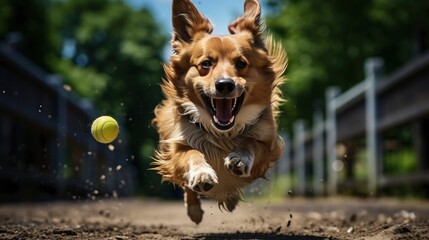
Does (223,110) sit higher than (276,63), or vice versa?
(276,63)

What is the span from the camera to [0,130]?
23984 millimetres

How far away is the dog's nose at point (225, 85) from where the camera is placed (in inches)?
248

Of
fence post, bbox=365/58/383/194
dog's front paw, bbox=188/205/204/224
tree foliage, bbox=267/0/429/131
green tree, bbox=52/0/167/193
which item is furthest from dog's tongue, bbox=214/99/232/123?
green tree, bbox=52/0/167/193

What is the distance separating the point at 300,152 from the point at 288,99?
28.5 metres

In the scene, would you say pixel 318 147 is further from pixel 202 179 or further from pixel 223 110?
pixel 202 179

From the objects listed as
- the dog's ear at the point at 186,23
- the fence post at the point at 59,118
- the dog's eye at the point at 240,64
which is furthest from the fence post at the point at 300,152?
the dog's eye at the point at 240,64

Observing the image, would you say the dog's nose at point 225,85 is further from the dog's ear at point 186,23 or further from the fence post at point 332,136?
the fence post at point 332,136

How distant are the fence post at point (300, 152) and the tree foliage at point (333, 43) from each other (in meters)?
3.92

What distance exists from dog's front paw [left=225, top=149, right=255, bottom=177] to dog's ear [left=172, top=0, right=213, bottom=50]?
1.21 m

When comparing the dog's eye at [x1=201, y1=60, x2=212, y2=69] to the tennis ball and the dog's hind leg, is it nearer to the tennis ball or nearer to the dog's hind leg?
the tennis ball

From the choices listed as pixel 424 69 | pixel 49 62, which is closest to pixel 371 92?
pixel 424 69

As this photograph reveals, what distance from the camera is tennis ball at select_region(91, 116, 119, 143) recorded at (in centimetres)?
770

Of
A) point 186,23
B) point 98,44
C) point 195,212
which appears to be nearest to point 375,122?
point 195,212

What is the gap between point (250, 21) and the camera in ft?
23.5
